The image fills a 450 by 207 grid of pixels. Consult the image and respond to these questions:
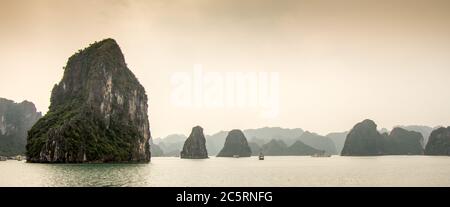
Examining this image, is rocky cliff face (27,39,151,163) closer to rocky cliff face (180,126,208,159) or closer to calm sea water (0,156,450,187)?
calm sea water (0,156,450,187)

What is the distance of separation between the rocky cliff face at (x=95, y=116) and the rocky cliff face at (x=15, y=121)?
79965 mm

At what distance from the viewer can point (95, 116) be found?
93.8 meters

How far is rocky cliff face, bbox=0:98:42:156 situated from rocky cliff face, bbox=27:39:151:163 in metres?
80.0

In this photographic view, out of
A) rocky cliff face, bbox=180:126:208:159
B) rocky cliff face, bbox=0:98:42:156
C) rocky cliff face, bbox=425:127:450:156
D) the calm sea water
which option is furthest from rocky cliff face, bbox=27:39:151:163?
rocky cliff face, bbox=425:127:450:156

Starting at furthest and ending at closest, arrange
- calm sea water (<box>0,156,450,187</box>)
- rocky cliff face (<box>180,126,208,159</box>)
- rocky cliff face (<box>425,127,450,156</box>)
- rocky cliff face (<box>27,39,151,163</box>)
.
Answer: rocky cliff face (<box>425,127,450,156</box>)
rocky cliff face (<box>180,126,208,159</box>)
rocky cliff face (<box>27,39,151,163</box>)
calm sea water (<box>0,156,450,187</box>)

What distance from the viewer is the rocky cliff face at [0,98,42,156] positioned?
176 m

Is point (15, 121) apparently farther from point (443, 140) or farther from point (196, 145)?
point (443, 140)

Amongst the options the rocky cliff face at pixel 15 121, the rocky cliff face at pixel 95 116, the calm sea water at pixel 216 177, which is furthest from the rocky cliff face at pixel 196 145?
the calm sea water at pixel 216 177

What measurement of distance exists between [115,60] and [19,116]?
10602 centimetres

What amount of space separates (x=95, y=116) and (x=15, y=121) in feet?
366

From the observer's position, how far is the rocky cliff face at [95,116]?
272 feet

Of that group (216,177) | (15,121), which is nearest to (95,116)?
(216,177)

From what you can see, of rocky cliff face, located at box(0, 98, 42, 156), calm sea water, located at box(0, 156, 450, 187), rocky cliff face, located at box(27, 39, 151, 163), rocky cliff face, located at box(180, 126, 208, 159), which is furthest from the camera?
rocky cliff face, located at box(0, 98, 42, 156)
